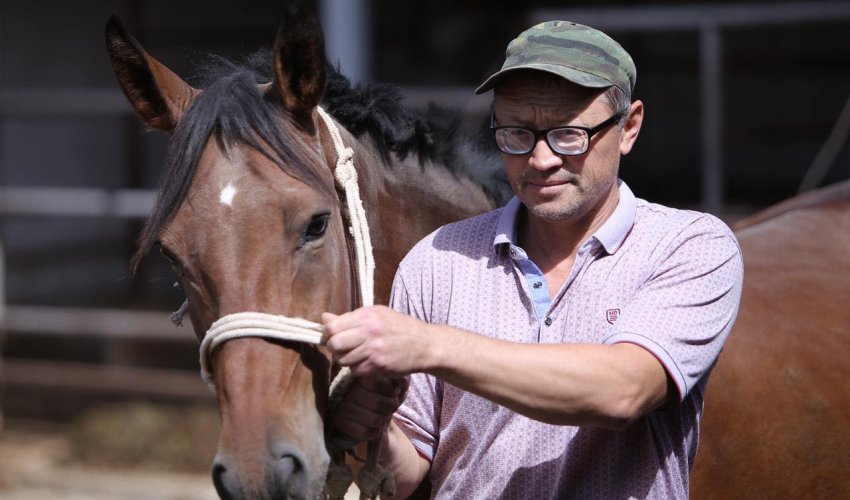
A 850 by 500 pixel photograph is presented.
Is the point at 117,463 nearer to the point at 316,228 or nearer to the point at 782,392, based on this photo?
the point at 782,392

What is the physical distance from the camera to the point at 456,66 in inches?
348

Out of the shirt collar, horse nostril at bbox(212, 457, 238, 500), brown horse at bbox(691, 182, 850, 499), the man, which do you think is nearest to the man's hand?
the man

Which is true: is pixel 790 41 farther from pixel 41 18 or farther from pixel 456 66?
pixel 41 18

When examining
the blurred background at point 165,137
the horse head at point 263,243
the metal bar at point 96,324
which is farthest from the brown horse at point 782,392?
the metal bar at point 96,324

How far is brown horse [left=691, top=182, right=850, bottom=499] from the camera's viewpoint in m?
2.34

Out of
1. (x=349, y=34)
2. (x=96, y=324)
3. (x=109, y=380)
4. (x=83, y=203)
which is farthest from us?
(x=109, y=380)

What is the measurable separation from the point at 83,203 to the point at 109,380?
1057mm

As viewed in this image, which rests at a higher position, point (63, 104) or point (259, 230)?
point (259, 230)

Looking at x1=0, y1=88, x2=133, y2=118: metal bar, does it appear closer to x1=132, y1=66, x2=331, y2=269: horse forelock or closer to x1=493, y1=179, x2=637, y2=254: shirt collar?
x1=132, y1=66, x2=331, y2=269: horse forelock

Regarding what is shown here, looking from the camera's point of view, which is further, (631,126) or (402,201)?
(402,201)

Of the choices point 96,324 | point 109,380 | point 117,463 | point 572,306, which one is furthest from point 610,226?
point 109,380

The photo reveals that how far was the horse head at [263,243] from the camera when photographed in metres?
1.59

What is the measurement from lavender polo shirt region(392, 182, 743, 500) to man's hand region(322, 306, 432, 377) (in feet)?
0.97

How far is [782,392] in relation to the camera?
2.42m
